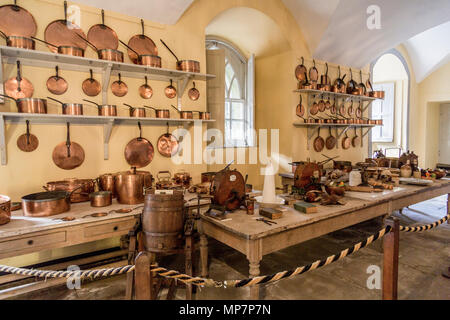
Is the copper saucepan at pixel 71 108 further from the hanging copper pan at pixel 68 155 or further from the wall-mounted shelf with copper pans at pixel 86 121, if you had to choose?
the hanging copper pan at pixel 68 155

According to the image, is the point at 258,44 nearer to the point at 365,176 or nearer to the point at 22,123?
the point at 365,176

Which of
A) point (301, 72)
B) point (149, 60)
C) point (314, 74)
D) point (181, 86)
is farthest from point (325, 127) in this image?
point (149, 60)

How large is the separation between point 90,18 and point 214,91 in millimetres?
2058

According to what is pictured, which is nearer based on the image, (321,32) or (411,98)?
(321,32)

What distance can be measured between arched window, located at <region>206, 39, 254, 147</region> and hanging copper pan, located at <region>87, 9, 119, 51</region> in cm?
268

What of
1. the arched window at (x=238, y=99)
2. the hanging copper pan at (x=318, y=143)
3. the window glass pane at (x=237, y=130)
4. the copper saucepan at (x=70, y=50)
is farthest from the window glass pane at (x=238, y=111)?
the copper saucepan at (x=70, y=50)

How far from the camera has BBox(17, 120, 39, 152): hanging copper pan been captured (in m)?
2.90

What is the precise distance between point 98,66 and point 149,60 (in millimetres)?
551

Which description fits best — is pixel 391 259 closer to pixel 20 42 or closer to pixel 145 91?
pixel 145 91

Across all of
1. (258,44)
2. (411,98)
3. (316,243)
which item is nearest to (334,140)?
(258,44)

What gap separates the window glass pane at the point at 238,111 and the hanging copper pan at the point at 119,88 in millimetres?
2711

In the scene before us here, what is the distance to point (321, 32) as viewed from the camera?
5.00m

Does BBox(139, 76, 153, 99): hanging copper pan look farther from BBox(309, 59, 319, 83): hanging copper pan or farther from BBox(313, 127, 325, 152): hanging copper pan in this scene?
BBox(313, 127, 325, 152): hanging copper pan

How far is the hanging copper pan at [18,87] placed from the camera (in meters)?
2.80
